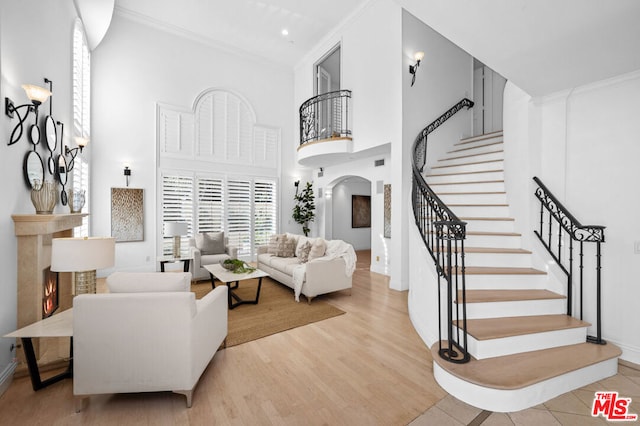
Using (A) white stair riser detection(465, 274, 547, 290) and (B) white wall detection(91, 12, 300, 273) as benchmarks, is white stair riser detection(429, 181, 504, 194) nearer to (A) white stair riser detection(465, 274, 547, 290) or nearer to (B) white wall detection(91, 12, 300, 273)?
(A) white stair riser detection(465, 274, 547, 290)

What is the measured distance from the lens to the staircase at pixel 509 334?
213 centimetres

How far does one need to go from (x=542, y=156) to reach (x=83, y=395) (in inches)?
202

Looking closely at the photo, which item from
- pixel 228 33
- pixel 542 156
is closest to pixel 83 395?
pixel 542 156

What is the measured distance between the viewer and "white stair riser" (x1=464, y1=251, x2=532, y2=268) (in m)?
3.42

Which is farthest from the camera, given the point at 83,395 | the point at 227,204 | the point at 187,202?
the point at 227,204

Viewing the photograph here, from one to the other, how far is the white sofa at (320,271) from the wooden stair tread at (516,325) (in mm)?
2255

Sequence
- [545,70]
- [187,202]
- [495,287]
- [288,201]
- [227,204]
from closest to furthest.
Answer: [545,70] < [495,287] < [187,202] < [227,204] < [288,201]

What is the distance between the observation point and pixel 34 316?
253 cm

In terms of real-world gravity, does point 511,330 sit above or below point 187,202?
below

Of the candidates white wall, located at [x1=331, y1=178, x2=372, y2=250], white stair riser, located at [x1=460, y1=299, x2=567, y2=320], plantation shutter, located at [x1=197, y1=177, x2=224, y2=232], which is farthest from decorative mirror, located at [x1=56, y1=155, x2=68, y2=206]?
white wall, located at [x1=331, y1=178, x2=372, y2=250]

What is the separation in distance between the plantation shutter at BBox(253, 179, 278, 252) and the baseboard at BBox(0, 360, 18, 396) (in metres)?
5.84

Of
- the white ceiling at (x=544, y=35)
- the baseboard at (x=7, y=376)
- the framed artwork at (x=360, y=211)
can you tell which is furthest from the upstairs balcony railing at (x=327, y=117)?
the baseboard at (x=7, y=376)

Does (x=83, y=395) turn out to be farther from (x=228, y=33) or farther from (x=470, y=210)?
(x=228, y=33)

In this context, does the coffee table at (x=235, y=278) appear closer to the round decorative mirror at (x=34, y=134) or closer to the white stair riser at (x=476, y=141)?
the round decorative mirror at (x=34, y=134)
